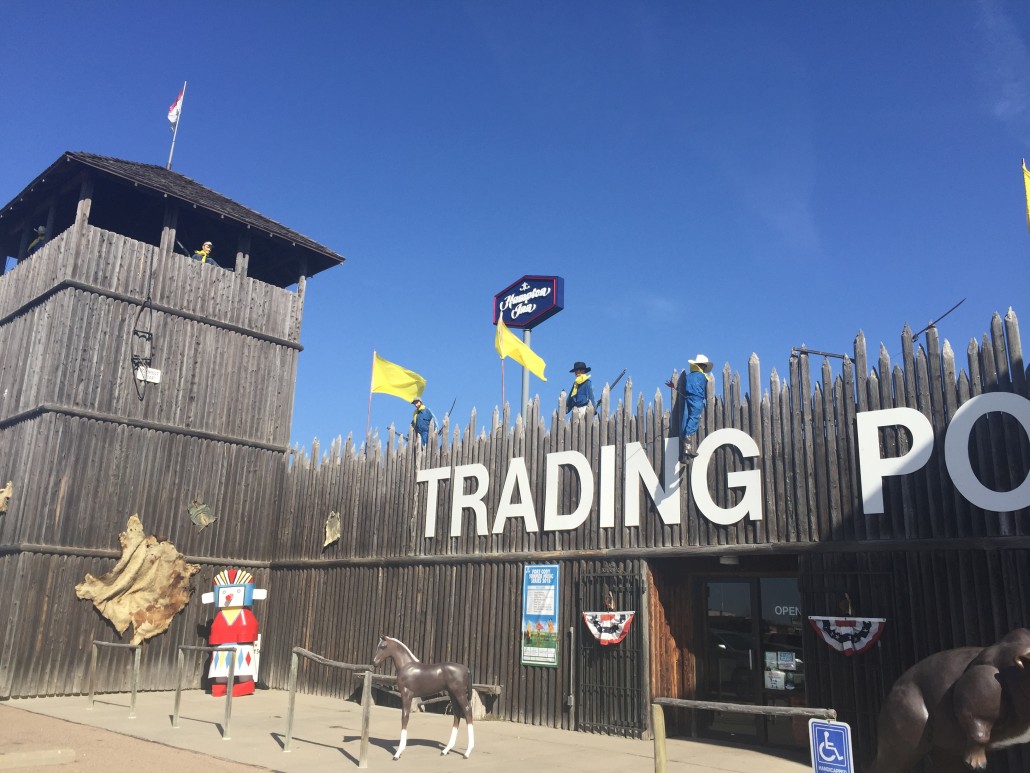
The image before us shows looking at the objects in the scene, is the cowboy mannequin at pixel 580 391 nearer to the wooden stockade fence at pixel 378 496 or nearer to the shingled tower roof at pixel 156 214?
the wooden stockade fence at pixel 378 496

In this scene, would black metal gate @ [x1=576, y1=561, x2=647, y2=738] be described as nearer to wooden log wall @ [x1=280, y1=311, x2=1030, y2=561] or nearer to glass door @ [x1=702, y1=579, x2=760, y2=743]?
wooden log wall @ [x1=280, y1=311, x2=1030, y2=561]

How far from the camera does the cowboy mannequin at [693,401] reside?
444 inches

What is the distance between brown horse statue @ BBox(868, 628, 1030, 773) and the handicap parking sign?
32 cm

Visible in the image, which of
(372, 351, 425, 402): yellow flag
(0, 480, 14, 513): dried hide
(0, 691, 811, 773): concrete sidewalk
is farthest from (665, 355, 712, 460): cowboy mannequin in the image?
(0, 480, 14, 513): dried hide

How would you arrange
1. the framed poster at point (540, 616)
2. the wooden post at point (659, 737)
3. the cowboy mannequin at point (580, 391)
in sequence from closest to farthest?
the wooden post at point (659, 737) < the framed poster at point (540, 616) < the cowboy mannequin at point (580, 391)

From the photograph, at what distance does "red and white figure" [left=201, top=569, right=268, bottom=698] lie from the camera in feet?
50.9

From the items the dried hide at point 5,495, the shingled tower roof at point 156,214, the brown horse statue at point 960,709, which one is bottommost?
the brown horse statue at point 960,709

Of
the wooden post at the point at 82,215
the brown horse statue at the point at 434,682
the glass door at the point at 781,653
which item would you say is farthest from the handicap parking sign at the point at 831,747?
the wooden post at the point at 82,215

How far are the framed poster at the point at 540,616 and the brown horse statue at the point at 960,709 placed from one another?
23.7 ft

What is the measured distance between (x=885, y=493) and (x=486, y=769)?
17.4 ft

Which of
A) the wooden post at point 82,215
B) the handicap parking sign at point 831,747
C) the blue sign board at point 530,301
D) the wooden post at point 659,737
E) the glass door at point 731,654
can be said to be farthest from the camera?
the blue sign board at point 530,301

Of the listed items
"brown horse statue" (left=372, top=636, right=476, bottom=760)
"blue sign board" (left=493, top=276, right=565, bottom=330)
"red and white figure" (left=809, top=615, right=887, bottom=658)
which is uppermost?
"blue sign board" (left=493, top=276, right=565, bottom=330)

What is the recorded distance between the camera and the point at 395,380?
56.0 ft

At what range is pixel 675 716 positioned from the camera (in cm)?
1155
